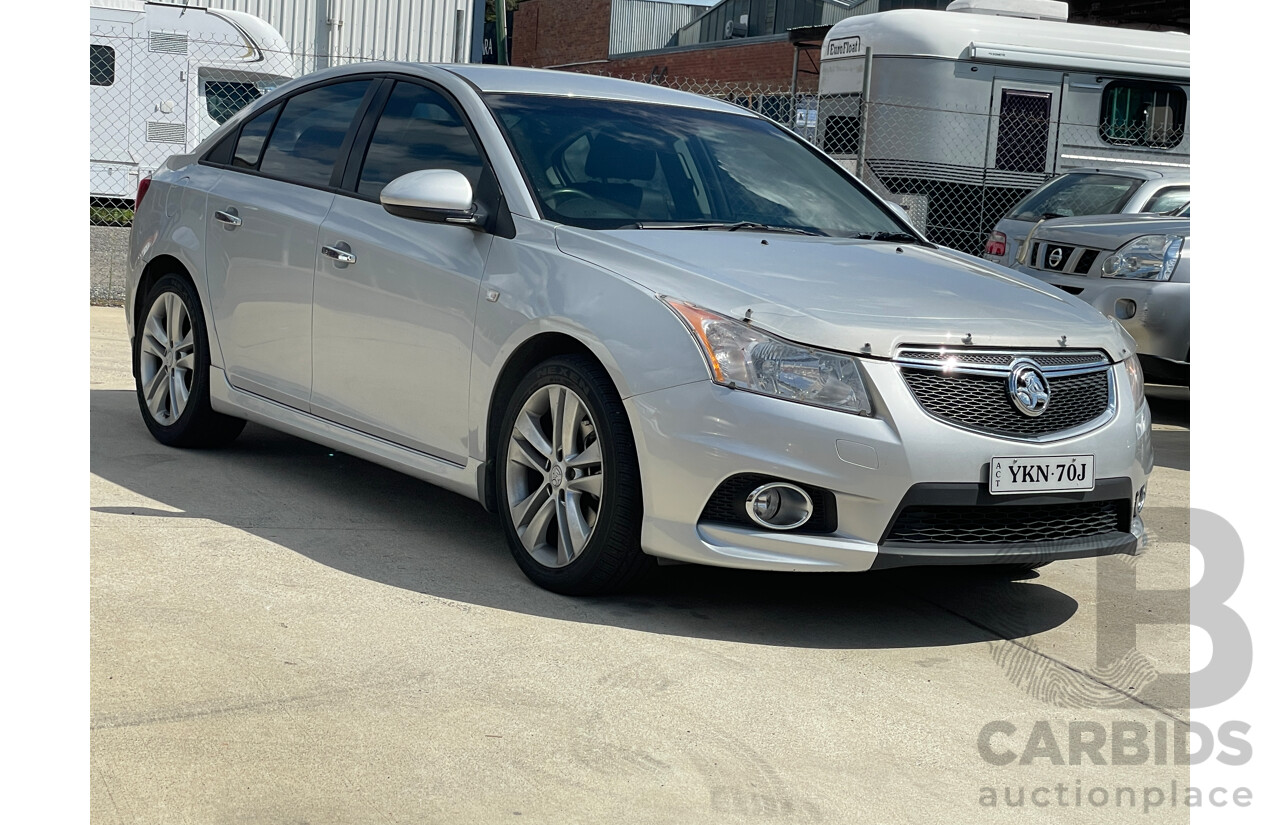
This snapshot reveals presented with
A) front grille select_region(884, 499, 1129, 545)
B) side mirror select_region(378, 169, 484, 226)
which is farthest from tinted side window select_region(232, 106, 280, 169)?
front grille select_region(884, 499, 1129, 545)

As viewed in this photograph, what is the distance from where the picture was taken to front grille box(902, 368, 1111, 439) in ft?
13.3

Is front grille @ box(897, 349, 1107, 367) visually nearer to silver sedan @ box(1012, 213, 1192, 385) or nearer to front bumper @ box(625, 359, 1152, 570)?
front bumper @ box(625, 359, 1152, 570)

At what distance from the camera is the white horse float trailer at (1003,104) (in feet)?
48.6

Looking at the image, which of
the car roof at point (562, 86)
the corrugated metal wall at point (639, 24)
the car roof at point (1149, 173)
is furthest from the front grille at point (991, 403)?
the corrugated metal wall at point (639, 24)

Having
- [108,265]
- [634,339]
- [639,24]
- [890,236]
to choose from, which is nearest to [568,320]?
[634,339]

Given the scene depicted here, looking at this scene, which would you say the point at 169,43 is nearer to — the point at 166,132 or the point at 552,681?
the point at 166,132

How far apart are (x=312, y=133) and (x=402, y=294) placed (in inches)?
45.1

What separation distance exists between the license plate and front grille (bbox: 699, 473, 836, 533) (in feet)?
1.49

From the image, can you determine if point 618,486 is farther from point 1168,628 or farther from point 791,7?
point 791,7

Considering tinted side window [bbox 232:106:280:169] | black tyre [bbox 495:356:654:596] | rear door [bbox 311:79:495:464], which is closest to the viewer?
black tyre [bbox 495:356:654:596]

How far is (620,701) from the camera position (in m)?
3.60

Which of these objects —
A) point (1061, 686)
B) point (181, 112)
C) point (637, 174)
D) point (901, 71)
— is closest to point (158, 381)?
point (637, 174)

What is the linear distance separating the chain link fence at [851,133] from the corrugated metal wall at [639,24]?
2427 centimetres

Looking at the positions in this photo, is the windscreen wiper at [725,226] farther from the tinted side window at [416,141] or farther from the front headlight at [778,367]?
the front headlight at [778,367]
